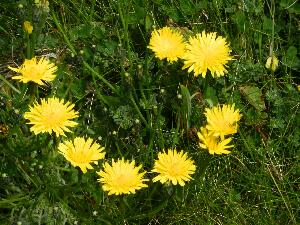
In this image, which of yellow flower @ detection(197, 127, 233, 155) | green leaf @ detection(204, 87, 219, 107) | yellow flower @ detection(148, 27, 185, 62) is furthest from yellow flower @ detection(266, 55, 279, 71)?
Answer: yellow flower @ detection(197, 127, 233, 155)

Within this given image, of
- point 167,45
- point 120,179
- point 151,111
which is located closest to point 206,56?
point 167,45

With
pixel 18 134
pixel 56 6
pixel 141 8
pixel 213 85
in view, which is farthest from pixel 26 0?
pixel 213 85

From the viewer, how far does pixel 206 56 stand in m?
1.85

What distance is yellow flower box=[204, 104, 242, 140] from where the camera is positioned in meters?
1.73

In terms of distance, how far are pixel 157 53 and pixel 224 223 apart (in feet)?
1.86

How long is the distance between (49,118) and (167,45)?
0.47 m

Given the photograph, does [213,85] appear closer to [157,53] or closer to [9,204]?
[157,53]

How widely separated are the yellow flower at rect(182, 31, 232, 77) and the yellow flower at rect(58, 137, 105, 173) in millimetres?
396

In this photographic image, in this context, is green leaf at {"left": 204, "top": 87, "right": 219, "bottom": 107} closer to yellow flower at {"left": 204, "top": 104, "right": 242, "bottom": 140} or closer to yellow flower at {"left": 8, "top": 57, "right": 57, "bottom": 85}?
yellow flower at {"left": 204, "top": 104, "right": 242, "bottom": 140}

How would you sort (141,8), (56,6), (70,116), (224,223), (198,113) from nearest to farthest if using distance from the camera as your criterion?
(70,116), (224,223), (198,113), (141,8), (56,6)

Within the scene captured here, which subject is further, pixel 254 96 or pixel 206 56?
pixel 254 96

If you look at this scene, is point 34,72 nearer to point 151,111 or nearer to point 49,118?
point 49,118

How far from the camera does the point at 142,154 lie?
1.89m

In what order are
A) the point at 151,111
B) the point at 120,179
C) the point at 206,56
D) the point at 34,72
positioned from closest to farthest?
the point at 120,179 → the point at 34,72 → the point at 206,56 → the point at 151,111
